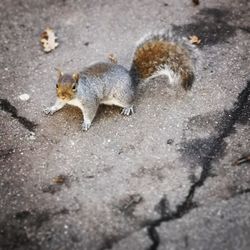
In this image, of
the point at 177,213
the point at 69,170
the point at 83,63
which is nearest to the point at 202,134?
the point at 177,213

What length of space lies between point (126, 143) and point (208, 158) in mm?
619

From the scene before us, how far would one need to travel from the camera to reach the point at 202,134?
3.18 m

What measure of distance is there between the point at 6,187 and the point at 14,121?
633mm

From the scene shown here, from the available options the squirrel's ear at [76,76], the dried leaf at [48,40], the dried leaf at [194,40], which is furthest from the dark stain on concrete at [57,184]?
the dried leaf at [194,40]

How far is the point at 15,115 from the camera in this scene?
133 inches

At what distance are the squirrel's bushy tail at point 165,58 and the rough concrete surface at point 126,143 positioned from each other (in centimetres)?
22

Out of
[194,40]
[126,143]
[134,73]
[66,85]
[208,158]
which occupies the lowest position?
[208,158]

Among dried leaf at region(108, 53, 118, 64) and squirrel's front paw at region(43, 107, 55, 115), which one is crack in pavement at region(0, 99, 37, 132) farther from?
dried leaf at region(108, 53, 118, 64)

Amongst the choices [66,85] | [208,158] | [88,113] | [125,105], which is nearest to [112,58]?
[125,105]

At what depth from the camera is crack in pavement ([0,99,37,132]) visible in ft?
10.8

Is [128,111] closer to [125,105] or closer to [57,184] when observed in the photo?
[125,105]

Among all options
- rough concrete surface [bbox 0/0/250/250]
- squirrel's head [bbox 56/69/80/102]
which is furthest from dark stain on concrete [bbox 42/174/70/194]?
squirrel's head [bbox 56/69/80/102]

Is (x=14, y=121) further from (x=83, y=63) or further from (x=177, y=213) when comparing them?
(x=177, y=213)

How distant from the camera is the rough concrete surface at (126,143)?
104 inches
